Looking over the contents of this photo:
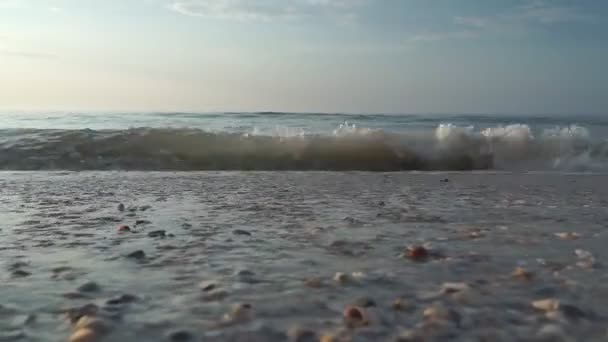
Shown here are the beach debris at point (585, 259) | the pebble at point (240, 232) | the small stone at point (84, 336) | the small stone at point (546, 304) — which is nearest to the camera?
the small stone at point (84, 336)

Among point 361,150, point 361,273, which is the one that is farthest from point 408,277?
point 361,150

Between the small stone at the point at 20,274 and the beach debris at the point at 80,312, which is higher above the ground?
the beach debris at the point at 80,312

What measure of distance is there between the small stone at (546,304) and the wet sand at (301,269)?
0.04 ft

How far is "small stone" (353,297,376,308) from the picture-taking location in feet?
10.00

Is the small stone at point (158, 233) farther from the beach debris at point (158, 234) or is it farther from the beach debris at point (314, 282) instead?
the beach debris at point (314, 282)

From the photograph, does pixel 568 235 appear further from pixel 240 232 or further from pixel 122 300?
pixel 122 300

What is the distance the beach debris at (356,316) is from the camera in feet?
9.14

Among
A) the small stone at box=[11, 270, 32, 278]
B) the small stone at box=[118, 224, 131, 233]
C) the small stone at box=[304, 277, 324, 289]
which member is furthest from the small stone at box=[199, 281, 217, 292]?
the small stone at box=[118, 224, 131, 233]

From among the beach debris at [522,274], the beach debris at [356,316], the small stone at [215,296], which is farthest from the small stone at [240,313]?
the beach debris at [522,274]

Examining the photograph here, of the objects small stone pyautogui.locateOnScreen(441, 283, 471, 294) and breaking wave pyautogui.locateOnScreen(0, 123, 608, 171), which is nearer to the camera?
small stone pyautogui.locateOnScreen(441, 283, 471, 294)

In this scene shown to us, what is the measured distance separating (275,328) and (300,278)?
2.99 ft

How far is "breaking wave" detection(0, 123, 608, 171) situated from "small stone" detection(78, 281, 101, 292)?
1028 centimetres

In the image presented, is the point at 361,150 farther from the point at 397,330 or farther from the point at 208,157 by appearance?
the point at 397,330

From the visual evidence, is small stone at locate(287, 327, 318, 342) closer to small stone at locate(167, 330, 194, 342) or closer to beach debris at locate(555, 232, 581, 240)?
small stone at locate(167, 330, 194, 342)
